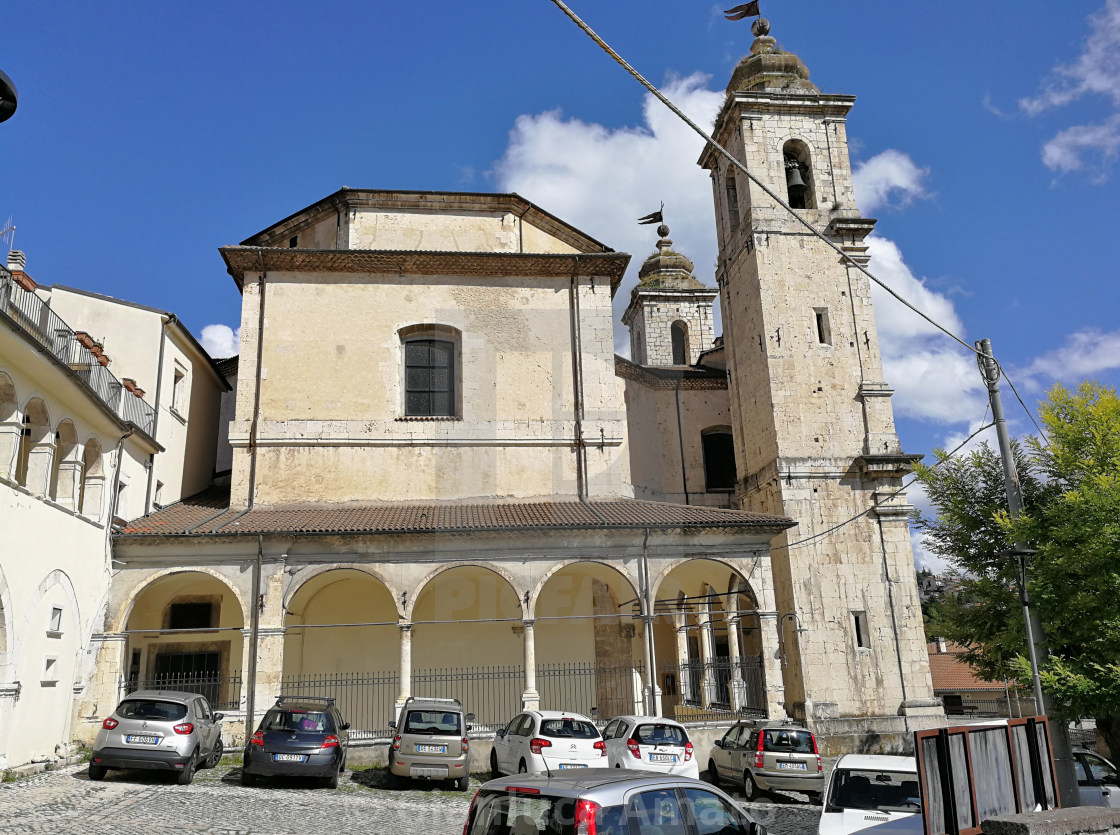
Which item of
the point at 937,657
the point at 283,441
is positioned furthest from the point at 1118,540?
the point at 937,657

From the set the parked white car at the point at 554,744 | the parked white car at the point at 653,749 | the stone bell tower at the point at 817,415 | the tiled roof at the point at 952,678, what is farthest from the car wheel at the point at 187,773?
the tiled roof at the point at 952,678

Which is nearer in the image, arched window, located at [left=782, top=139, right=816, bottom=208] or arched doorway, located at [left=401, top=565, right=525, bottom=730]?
arched doorway, located at [left=401, top=565, right=525, bottom=730]

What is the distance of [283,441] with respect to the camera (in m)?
20.9

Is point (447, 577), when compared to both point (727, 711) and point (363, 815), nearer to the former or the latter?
point (727, 711)

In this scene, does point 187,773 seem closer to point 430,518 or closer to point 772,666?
point 430,518

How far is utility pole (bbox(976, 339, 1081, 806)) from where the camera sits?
1048 cm

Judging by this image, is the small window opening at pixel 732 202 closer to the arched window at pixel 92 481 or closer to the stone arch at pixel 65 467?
the arched window at pixel 92 481

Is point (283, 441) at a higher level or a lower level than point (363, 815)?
higher

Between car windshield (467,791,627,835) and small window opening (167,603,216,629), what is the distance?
620 inches

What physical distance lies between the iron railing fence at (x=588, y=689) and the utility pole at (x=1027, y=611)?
9707 millimetres

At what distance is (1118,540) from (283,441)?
17.1 m

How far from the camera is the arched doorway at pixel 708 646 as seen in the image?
61.8ft

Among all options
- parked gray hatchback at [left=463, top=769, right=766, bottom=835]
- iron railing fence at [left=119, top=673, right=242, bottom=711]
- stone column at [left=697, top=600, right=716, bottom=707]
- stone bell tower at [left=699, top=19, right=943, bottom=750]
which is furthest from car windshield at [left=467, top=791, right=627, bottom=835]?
stone bell tower at [left=699, top=19, right=943, bottom=750]

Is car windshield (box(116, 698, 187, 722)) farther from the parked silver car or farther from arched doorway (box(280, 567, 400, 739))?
arched doorway (box(280, 567, 400, 739))
